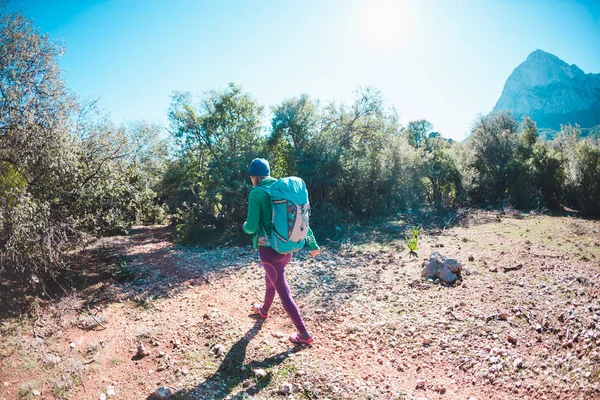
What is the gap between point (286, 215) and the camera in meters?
3.66

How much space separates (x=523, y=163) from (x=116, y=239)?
24162mm

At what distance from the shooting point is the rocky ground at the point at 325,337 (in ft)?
10.8

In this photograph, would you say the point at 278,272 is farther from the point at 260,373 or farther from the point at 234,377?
the point at 234,377

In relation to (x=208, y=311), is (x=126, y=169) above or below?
above

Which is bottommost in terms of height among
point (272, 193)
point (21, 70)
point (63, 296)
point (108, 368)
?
point (108, 368)

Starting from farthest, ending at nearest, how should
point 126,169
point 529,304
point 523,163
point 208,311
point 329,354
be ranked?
1. point 523,163
2. point 126,169
3. point 208,311
4. point 529,304
5. point 329,354

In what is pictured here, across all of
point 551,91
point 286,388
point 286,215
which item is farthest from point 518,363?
point 551,91

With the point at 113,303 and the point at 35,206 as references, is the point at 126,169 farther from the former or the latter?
the point at 113,303

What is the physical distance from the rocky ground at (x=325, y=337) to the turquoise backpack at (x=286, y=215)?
4.92 feet

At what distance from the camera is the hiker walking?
12.0ft

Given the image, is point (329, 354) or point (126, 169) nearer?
point (329, 354)

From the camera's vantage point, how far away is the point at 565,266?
639 centimetres

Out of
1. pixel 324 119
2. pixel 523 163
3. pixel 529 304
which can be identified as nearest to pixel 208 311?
pixel 529 304

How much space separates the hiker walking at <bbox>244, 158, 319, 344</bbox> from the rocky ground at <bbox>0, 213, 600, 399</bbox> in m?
0.96
